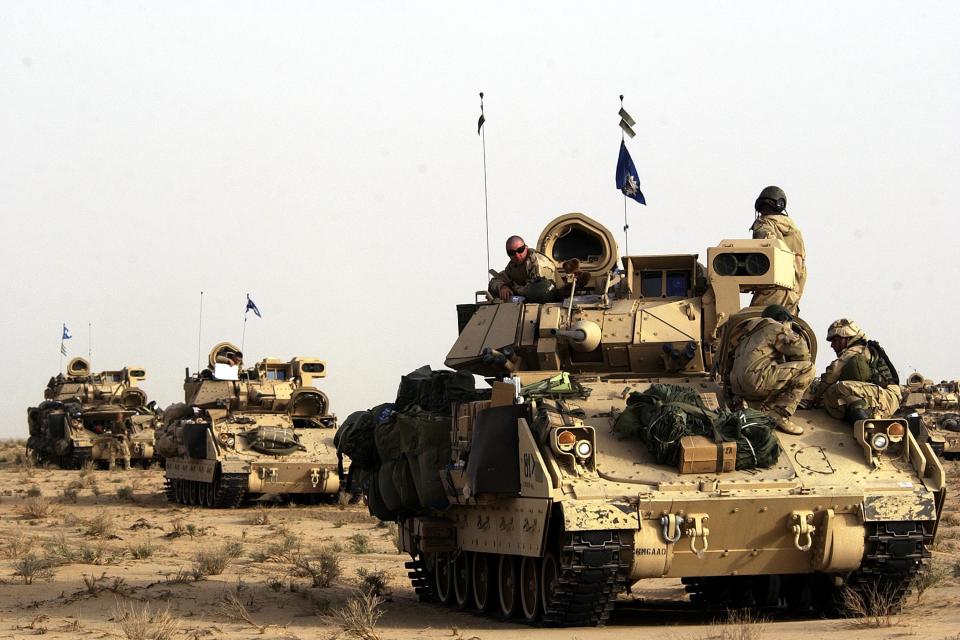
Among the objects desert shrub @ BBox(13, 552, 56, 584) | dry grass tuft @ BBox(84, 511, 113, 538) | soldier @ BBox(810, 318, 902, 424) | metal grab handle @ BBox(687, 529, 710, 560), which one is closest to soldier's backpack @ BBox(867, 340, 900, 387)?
soldier @ BBox(810, 318, 902, 424)

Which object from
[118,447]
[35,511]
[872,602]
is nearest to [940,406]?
[118,447]

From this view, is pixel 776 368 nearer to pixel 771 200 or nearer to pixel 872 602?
pixel 872 602

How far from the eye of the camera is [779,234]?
678 inches

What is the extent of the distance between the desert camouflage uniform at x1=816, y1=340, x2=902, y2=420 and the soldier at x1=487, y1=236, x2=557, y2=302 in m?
3.40

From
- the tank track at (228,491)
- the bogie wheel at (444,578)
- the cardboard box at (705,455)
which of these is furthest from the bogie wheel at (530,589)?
the tank track at (228,491)

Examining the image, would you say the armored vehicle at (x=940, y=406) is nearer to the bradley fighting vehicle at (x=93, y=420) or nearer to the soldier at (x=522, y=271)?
the bradley fighting vehicle at (x=93, y=420)

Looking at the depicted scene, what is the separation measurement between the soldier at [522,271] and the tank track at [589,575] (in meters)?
4.52

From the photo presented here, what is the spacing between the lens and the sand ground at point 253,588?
13.4 metres

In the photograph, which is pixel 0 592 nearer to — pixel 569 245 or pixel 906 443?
pixel 569 245

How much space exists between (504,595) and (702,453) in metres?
3.15

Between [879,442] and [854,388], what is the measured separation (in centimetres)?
72

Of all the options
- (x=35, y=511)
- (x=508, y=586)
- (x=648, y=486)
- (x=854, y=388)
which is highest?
(x=854, y=388)

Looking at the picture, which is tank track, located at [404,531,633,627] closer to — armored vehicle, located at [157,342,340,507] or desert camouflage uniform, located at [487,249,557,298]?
desert camouflage uniform, located at [487,249,557,298]

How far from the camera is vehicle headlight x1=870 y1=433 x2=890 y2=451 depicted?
13773 mm
